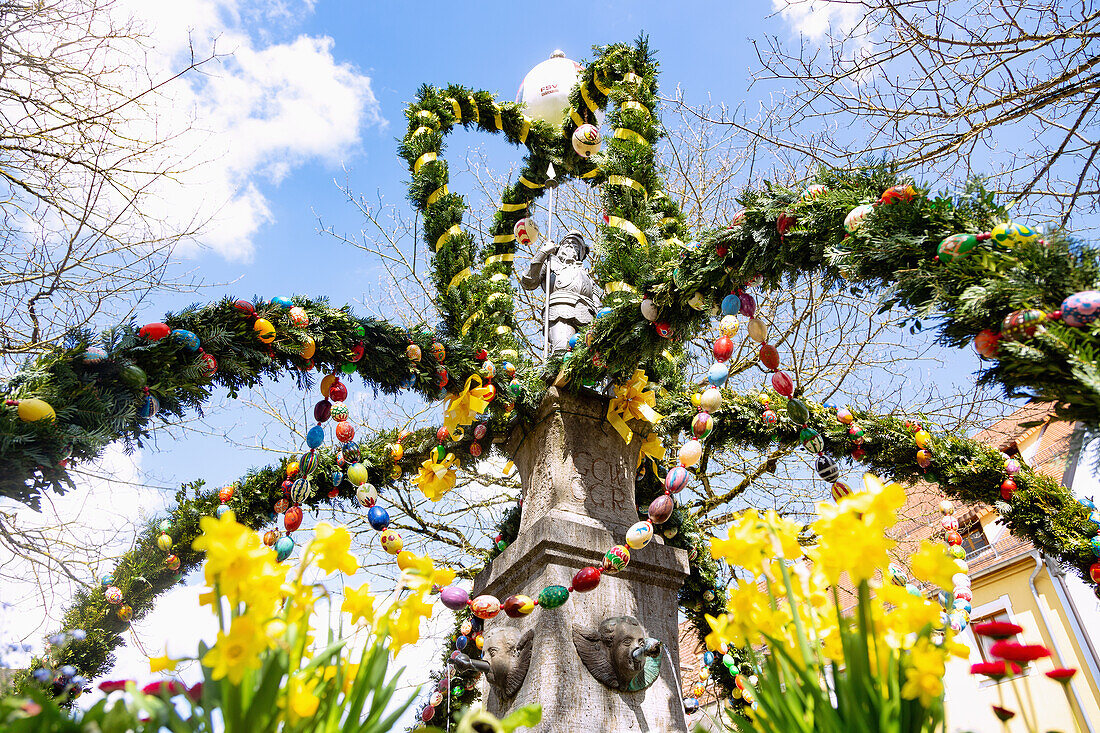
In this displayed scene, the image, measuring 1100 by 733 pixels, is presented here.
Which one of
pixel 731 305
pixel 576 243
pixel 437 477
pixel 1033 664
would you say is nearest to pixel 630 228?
pixel 576 243

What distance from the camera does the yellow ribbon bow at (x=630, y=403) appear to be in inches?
123

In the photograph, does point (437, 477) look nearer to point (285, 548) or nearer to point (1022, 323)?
point (285, 548)

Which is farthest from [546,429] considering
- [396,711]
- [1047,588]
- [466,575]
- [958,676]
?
[958,676]

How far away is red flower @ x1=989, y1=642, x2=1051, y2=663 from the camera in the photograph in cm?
95

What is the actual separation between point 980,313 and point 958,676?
11638 millimetres

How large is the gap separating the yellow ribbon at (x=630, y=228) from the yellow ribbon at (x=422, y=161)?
3.98 feet

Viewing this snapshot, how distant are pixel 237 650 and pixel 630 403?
7.92ft

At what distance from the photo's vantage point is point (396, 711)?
1010 mm

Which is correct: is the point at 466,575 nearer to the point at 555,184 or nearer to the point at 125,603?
the point at 125,603

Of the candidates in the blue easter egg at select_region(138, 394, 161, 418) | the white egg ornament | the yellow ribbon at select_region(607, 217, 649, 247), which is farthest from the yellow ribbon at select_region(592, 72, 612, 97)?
the blue easter egg at select_region(138, 394, 161, 418)

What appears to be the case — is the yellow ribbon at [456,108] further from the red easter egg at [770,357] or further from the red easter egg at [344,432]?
the red easter egg at [770,357]

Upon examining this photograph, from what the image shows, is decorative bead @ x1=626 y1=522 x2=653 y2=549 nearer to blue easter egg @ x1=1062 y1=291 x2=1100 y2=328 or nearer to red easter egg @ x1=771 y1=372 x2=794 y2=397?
red easter egg @ x1=771 y1=372 x2=794 y2=397

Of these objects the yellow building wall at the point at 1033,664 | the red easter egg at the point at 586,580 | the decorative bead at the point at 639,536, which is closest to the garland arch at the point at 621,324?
the decorative bead at the point at 639,536

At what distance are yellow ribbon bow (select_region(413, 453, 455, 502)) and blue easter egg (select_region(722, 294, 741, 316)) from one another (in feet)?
5.38
